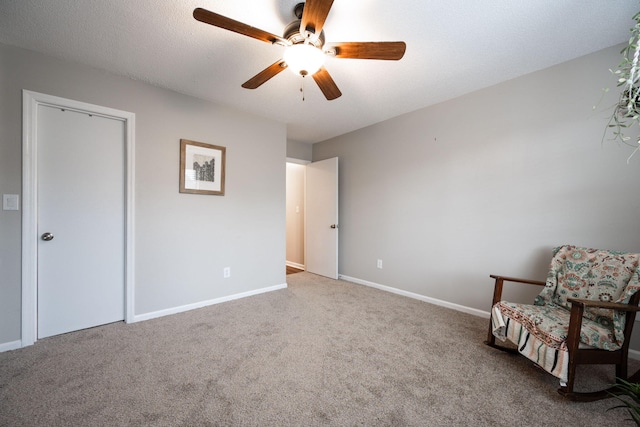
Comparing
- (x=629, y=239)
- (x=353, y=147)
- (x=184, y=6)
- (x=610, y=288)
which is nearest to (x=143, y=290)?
(x=184, y=6)

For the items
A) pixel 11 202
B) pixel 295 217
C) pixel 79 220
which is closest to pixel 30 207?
pixel 11 202

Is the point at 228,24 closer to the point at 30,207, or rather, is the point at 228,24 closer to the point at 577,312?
the point at 30,207

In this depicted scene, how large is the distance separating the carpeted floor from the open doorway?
2559 mm

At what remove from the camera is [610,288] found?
→ 1.85 m

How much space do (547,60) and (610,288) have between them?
1886 millimetres

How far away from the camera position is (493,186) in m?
2.76

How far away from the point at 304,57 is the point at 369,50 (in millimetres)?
401

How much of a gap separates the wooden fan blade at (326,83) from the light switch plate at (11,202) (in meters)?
2.54

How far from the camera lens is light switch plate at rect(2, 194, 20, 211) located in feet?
6.93

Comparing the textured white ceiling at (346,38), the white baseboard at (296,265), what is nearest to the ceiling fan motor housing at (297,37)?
the textured white ceiling at (346,38)

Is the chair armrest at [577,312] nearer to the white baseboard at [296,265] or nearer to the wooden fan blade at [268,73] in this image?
the wooden fan blade at [268,73]

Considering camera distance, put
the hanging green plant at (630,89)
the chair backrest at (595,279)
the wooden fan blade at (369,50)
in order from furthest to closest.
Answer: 1. the chair backrest at (595,279)
2. the wooden fan blade at (369,50)
3. the hanging green plant at (630,89)

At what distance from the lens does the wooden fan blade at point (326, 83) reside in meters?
1.90

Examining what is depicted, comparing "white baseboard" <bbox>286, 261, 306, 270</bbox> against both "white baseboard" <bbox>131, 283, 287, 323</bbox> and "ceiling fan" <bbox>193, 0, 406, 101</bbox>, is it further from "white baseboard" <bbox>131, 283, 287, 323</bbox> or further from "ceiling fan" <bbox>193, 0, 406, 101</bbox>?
"ceiling fan" <bbox>193, 0, 406, 101</bbox>
